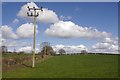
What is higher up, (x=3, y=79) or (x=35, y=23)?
(x=35, y=23)

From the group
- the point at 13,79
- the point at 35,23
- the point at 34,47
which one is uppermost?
the point at 35,23

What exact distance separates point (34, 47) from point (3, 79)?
15.9 metres

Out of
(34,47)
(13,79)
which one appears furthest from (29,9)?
(13,79)

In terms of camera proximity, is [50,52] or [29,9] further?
[50,52]

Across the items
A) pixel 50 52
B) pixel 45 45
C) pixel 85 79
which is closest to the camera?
pixel 85 79

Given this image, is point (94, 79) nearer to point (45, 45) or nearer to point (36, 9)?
point (36, 9)

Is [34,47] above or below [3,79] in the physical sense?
above

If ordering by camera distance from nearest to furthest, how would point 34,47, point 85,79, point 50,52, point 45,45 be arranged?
point 85,79 < point 34,47 < point 45,45 < point 50,52

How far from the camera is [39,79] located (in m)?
19.4

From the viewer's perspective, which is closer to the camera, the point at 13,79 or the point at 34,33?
the point at 13,79

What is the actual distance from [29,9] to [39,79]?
58.9 ft

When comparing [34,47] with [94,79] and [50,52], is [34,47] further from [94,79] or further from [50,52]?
[50,52]

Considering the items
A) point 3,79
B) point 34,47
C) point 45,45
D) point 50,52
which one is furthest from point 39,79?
point 50,52

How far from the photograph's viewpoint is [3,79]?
19.5 metres
